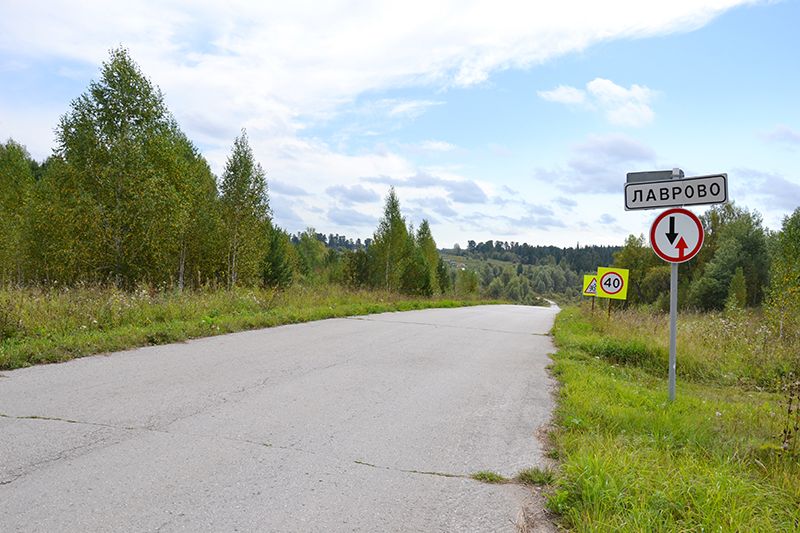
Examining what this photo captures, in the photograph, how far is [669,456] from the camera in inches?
161

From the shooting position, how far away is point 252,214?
106 ft

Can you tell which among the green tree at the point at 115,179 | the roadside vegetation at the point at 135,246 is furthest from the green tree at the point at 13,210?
the green tree at the point at 115,179

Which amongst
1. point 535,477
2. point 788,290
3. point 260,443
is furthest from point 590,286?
point 260,443

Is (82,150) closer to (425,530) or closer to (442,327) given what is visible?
(442,327)

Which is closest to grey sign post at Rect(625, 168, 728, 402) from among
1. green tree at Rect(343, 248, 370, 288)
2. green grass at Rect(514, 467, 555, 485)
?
green grass at Rect(514, 467, 555, 485)

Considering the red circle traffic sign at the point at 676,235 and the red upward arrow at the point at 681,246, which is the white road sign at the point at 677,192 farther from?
the red upward arrow at the point at 681,246

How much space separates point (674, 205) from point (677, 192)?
0.18 m

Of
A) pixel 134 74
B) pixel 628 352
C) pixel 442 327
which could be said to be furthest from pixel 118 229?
pixel 628 352

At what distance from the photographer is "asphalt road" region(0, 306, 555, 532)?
10.5 feet

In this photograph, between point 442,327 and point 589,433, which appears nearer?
point 589,433

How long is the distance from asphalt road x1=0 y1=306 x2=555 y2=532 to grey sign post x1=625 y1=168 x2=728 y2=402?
2.34 m

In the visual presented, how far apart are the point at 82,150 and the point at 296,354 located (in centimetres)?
1992

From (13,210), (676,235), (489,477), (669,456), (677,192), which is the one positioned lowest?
(489,477)

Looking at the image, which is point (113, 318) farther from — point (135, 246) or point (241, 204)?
point (241, 204)
